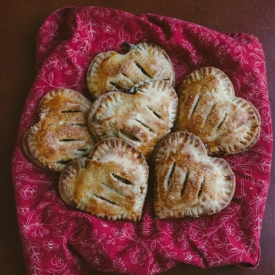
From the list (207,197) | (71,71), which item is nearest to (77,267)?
(207,197)

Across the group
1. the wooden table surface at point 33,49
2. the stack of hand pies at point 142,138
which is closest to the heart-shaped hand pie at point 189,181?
the stack of hand pies at point 142,138

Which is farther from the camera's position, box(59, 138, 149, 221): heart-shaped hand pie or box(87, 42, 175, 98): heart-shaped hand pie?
box(87, 42, 175, 98): heart-shaped hand pie

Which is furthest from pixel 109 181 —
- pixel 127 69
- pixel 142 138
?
pixel 127 69

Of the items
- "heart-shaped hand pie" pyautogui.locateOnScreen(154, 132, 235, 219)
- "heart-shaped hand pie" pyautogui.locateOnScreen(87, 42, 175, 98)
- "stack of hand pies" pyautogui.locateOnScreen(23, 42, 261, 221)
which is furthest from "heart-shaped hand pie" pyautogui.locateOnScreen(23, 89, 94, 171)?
"heart-shaped hand pie" pyautogui.locateOnScreen(154, 132, 235, 219)

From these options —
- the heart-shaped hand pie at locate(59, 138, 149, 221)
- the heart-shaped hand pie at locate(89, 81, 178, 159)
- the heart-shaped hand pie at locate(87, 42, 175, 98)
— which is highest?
the heart-shaped hand pie at locate(87, 42, 175, 98)

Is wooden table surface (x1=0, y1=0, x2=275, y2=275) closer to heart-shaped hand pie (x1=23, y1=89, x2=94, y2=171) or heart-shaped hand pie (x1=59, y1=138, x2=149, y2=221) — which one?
heart-shaped hand pie (x1=23, y1=89, x2=94, y2=171)

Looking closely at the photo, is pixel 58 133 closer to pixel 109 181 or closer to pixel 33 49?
pixel 109 181

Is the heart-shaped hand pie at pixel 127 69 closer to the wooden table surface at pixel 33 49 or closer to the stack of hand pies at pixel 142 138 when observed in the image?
the stack of hand pies at pixel 142 138

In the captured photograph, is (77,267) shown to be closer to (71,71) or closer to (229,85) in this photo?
(71,71)
